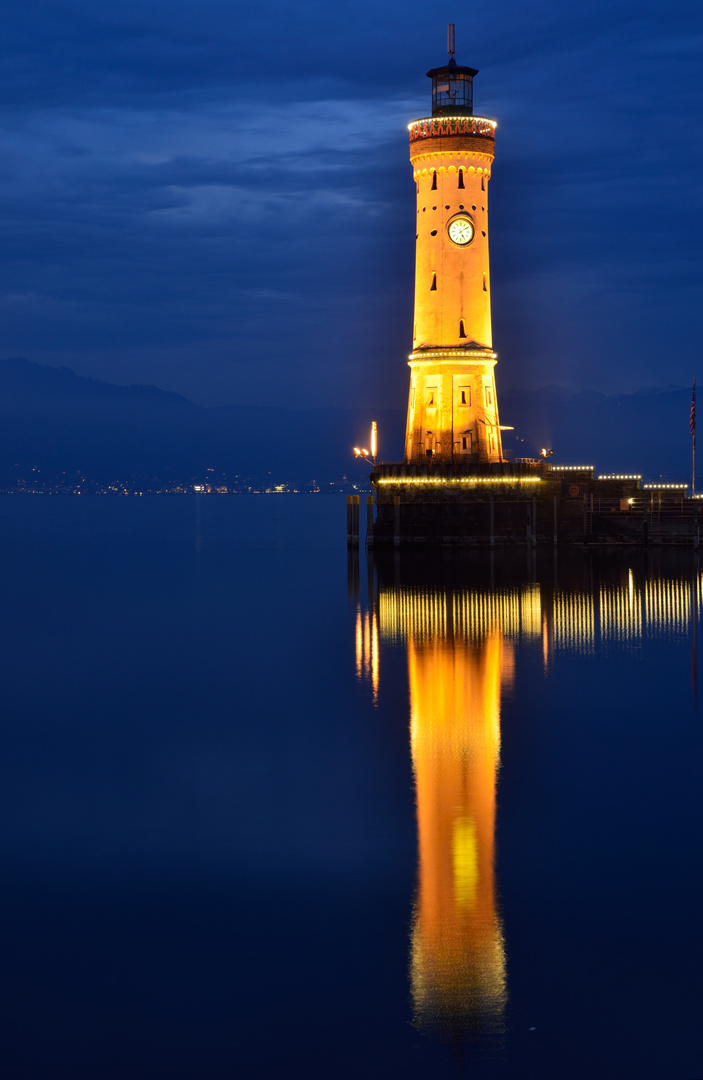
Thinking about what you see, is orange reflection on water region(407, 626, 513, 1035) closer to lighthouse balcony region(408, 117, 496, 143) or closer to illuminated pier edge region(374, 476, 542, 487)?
illuminated pier edge region(374, 476, 542, 487)

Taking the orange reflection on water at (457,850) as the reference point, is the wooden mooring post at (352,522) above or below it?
above

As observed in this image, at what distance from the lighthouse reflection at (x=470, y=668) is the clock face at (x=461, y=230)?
16834mm

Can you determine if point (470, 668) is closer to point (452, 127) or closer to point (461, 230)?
point (461, 230)

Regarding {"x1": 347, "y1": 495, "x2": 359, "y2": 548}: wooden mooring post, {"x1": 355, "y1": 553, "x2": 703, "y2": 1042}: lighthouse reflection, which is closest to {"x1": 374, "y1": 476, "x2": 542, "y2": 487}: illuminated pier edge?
{"x1": 355, "y1": 553, "x2": 703, "y2": 1042}: lighthouse reflection

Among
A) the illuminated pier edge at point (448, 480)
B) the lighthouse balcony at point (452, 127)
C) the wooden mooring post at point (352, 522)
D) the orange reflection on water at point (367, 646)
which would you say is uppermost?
the lighthouse balcony at point (452, 127)

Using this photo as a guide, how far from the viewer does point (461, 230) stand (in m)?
62.2

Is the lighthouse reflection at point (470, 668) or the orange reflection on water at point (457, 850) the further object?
the lighthouse reflection at point (470, 668)

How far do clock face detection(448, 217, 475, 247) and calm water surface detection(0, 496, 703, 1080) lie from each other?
100ft

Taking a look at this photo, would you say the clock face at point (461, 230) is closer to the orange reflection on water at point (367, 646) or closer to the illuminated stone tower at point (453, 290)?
the illuminated stone tower at point (453, 290)

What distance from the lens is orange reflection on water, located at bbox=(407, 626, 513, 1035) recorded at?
11.9 meters

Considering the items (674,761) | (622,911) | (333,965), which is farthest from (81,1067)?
(674,761)

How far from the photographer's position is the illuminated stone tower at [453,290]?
2437 inches

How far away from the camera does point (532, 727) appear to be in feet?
80.1

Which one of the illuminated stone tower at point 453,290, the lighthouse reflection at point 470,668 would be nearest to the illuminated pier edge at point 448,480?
the illuminated stone tower at point 453,290
